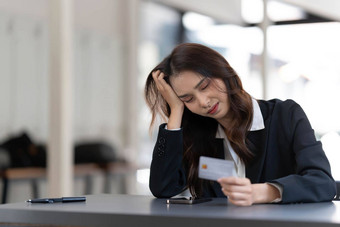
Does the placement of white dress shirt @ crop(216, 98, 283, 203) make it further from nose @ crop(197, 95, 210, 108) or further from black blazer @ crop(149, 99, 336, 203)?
nose @ crop(197, 95, 210, 108)

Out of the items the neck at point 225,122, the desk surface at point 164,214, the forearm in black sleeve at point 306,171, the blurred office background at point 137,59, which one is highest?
the blurred office background at point 137,59

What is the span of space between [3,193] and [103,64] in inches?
93.5

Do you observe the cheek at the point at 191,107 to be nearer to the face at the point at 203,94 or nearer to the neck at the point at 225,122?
the face at the point at 203,94

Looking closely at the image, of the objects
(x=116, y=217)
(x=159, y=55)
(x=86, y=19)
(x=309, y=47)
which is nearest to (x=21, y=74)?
(x=86, y=19)

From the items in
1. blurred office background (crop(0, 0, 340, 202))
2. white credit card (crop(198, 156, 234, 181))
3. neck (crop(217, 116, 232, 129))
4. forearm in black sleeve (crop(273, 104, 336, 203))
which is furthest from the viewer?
blurred office background (crop(0, 0, 340, 202))

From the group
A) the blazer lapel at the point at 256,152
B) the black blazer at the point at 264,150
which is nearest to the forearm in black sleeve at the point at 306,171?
the black blazer at the point at 264,150

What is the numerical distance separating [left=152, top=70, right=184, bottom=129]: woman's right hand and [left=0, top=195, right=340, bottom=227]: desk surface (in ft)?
1.21

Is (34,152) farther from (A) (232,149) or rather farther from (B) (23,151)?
(A) (232,149)

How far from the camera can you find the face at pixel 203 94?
2.21 m

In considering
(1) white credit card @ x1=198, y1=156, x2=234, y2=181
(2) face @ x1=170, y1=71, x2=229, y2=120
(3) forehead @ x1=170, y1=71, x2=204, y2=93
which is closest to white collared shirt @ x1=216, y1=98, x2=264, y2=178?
(2) face @ x1=170, y1=71, x2=229, y2=120

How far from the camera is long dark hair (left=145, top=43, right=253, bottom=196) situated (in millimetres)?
2234

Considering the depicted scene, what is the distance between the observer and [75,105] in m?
6.84

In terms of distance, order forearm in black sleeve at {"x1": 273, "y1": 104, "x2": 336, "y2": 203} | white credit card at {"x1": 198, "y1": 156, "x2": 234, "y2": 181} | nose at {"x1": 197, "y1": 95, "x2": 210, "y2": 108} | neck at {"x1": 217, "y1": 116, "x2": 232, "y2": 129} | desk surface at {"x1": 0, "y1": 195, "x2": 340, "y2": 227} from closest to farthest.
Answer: desk surface at {"x1": 0, "y1": 195, "x2": 340, "y2": 227}, white credit card at {"x1": 198, "y1": 156, "x2": 234, "y2": 181}, forearm in black sleeve at {"x1": 273, "y1": 104, "x2": 336, "y2": 203}, nose at {"x1": 197, "y1": 95, "x2": 210, "y2": 108}, neck at {"x1": 217, "y1": 116, "x2": 232, "y2": 129}

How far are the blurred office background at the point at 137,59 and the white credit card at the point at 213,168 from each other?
3124 millimetres
